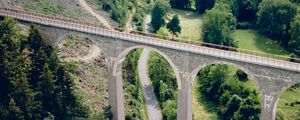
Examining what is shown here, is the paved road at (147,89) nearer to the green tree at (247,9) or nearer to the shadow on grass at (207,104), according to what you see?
the shadow on grass at (207,104)

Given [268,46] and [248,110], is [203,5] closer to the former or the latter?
[268,46]

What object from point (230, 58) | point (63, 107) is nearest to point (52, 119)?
point (63, 107)

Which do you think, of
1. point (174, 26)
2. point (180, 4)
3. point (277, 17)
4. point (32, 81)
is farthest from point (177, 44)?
point (180, 4)

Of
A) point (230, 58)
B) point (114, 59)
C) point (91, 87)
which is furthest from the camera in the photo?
point (91, 87)

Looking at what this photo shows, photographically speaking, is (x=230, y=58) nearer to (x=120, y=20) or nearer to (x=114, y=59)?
(x=114, y=59)

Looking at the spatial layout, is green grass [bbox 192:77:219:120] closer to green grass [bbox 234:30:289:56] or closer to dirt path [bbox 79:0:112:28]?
green grass [bbox 234:30:289:56]

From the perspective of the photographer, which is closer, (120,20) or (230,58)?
(230,58)
